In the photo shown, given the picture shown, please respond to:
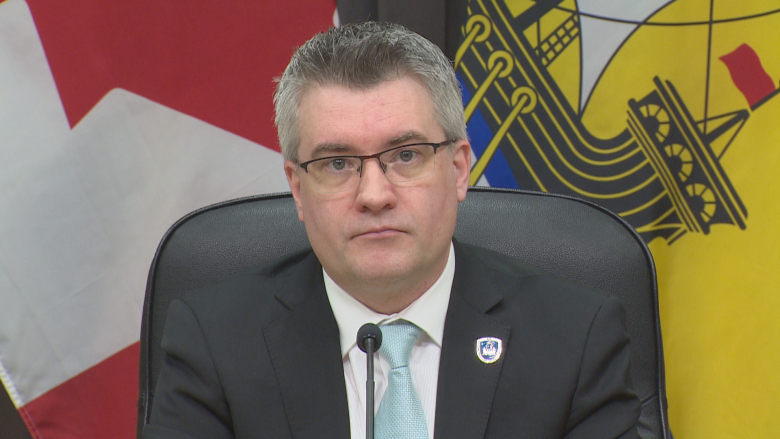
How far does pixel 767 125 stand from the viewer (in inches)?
74.9

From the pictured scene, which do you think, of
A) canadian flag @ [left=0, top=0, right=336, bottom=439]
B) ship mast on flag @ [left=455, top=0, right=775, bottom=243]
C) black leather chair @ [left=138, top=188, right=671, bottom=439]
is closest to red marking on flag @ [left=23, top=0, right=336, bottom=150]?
canadian flag @ [left=0, top=0, right=336, bottom=439]

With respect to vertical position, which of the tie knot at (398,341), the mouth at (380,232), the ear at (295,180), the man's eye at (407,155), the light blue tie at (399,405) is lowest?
the light blue tie at (399,405)

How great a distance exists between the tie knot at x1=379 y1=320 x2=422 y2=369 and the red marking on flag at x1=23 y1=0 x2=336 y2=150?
1.02 metres

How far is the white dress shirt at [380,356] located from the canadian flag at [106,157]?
2.92 feet

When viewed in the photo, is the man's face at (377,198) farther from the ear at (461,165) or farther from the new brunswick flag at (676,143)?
the new brunswick flag at (676,143)

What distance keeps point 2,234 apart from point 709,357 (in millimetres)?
2088

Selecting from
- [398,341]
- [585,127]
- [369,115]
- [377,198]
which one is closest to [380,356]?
[398,341]

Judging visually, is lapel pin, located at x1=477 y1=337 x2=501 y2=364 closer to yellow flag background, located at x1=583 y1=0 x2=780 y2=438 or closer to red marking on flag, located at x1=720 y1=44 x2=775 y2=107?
yellow flag background, located at x1=583 y1=0 x2=780 y2=438

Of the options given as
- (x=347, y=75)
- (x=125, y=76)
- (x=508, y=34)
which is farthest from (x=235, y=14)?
(x=347, y=75)

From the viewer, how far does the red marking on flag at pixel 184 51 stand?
2.11 meters

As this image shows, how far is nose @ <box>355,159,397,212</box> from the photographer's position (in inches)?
49.6

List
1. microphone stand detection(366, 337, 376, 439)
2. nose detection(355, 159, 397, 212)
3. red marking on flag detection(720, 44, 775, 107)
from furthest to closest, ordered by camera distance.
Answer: red marking on flag detection(720, 44, 775, 107) < nose detection(355, 159, 397, 212) < microphone stand detection(366, 337, 376, 439)

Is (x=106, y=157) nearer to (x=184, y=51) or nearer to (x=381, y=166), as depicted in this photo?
(x=184, y=51)

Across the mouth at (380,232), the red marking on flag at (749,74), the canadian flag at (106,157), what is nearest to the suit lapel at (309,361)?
the mouth at (380,232)
